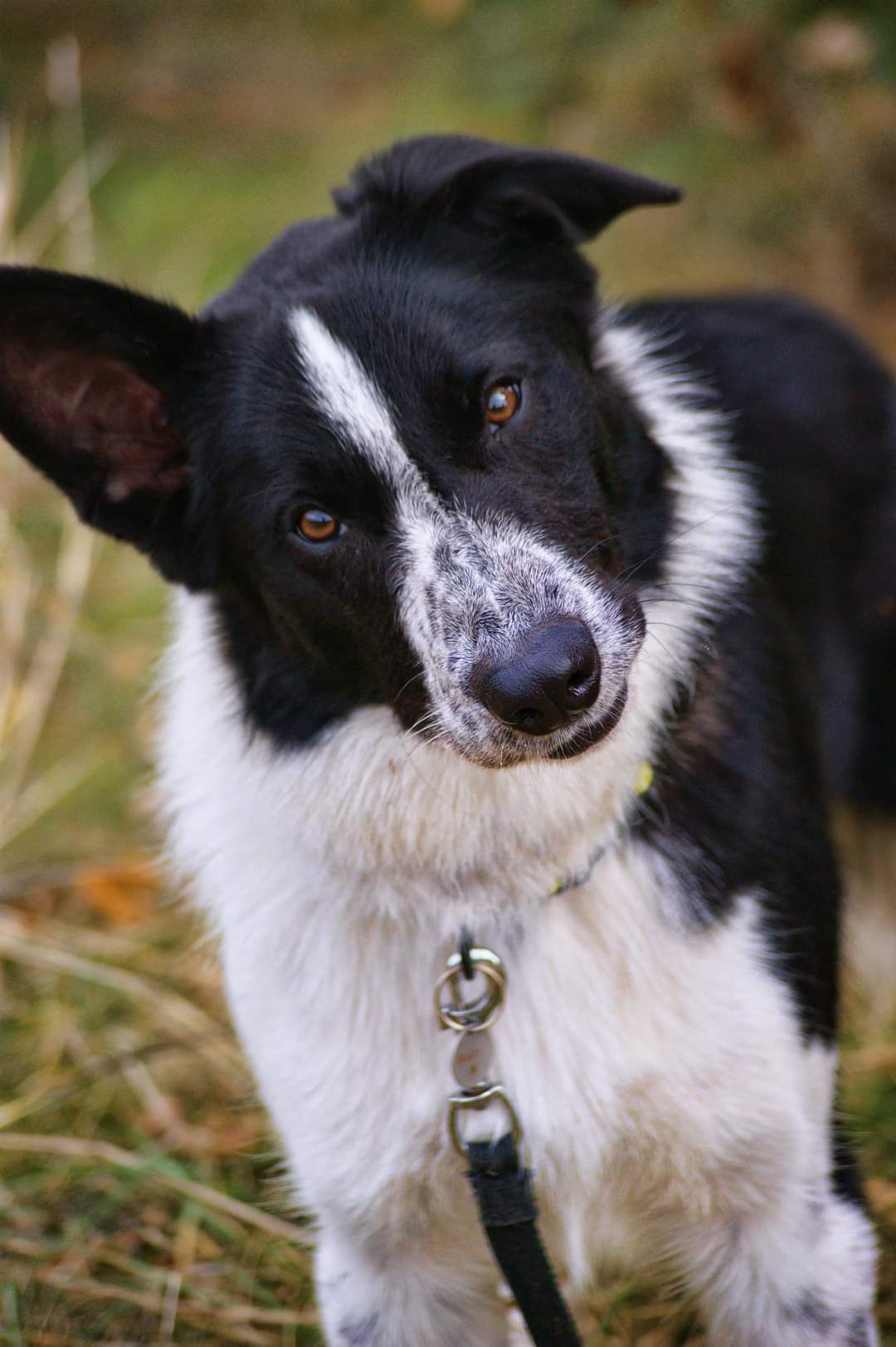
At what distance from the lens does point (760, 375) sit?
10.2 ft

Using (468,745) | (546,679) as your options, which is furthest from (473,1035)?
(546,679)

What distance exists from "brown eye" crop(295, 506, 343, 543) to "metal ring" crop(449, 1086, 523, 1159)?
890 millimetres

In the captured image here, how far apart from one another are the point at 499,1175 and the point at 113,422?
4.53 ft

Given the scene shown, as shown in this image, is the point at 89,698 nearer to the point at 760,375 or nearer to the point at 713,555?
the point at 760,375

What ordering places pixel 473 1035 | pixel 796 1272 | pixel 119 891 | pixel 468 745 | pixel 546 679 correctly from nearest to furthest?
pixel 546 679 < pixel 468 745 < pixel 473 1035 < pixel 796 1272 < pixel 119 891

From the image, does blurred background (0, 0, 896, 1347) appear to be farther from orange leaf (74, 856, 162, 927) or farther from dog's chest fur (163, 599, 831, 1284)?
dog's chest fur (163, 599, 831, 1284)

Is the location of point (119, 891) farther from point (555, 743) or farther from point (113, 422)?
point (555, 743)

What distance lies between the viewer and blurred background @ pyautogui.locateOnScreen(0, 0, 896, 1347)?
9.98 feet

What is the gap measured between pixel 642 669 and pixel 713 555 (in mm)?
256

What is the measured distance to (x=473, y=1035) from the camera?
2.11 metres

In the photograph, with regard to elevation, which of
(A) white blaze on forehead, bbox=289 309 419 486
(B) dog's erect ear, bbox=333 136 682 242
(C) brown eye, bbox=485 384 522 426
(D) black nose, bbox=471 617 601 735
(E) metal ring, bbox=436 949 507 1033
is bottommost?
(E) metal ring, bbox=436 949 507 1033

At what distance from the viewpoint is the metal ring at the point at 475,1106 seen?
2064 millimetres

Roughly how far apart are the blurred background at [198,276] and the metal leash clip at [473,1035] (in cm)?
70

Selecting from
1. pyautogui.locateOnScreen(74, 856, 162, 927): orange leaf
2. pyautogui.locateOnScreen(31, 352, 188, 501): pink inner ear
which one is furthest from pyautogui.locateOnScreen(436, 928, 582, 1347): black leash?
pyautogui.locateOnScreen(74, 856, 162, 927): orange leaf
